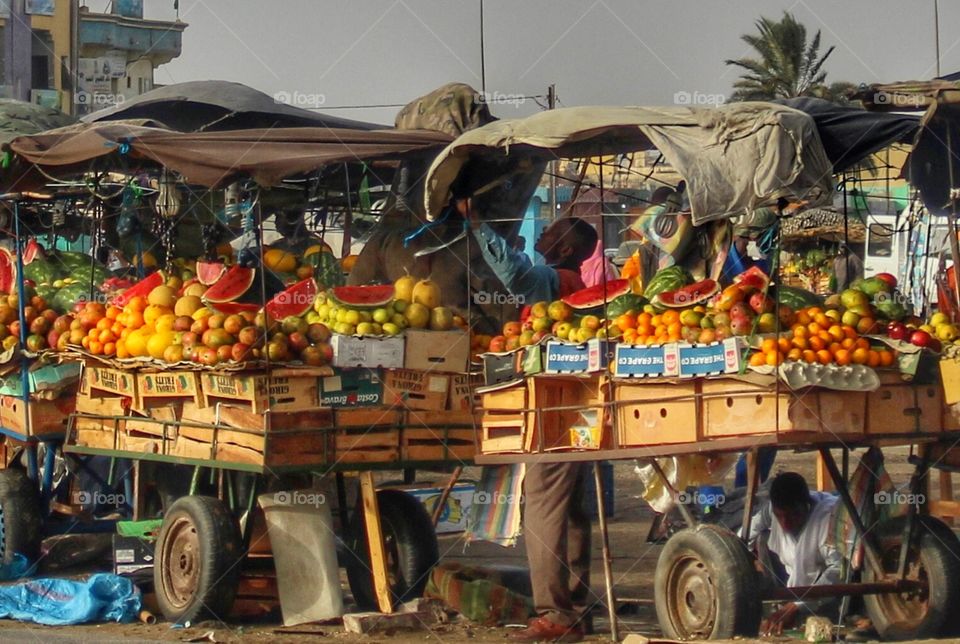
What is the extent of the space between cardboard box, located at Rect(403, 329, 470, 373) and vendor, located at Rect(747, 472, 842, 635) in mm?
1915

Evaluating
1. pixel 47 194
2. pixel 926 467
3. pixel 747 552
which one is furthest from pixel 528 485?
pixel 47 194

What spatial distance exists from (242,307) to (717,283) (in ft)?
9.05

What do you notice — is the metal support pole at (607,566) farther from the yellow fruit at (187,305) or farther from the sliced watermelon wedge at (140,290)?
the sliced watermelon wedge at (140,290)

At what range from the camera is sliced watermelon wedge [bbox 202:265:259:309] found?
8961 millimetres

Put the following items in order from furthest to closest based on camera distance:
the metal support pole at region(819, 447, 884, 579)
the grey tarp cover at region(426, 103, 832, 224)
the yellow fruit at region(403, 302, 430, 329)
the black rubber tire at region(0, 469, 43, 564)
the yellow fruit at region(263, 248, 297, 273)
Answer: the black rubber tire at region(0, 469, 43, 564)
the yellow fruit at region(263, 248, 297, 273)
the yellow fruit at region(403, 302, 430, 329)
the metal support pole at region(819, 447, 884, 579)
the grey tarp cover at region(426, 103, 832, 224)

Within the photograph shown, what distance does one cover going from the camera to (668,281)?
790cm

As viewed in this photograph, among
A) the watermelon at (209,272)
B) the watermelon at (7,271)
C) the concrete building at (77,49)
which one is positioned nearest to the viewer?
the watermelon at (209,272)

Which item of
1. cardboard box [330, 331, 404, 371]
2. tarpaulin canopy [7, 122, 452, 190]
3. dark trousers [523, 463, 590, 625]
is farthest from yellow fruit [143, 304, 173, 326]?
dark trousers [523, 463, 590, 625]

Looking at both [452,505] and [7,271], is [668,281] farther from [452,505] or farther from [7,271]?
[7,271]

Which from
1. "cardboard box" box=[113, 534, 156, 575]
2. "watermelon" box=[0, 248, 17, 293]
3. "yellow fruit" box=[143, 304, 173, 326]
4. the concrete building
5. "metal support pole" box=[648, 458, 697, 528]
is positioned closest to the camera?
"metal support pole" box=[648, 458, 697, 528]

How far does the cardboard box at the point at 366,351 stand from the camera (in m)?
8.35

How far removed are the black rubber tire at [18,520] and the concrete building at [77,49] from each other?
22.5 metres

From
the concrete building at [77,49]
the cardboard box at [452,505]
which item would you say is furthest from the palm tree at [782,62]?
the cardboard box at [452,505]

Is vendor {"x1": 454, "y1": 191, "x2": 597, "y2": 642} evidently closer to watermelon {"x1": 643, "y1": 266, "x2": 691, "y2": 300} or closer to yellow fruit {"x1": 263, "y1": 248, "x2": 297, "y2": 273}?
watermelon {"x1": 643, "y1": 266, "x2": 691, "y2": 300}
